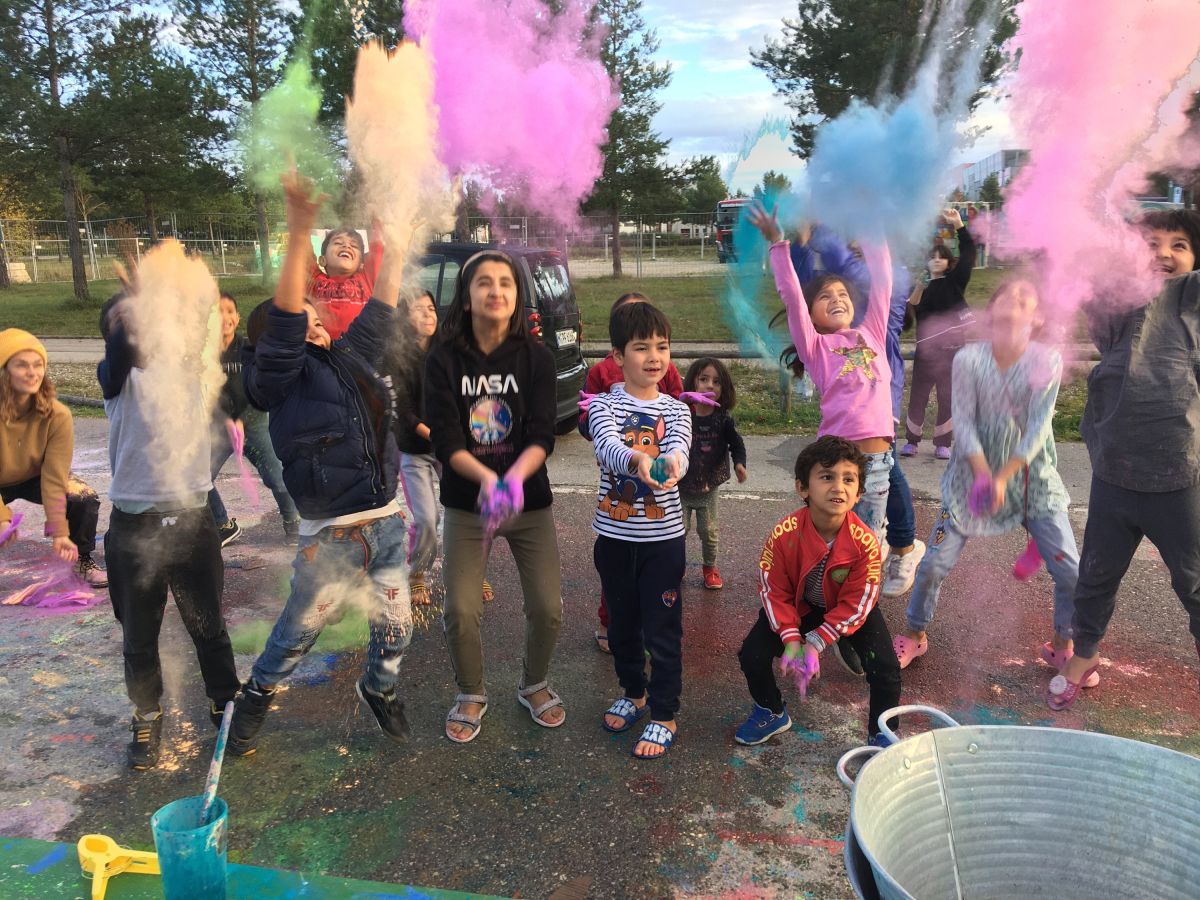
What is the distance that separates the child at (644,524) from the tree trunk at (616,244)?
24.7 feet

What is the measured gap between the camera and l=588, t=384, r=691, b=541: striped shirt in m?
3.14

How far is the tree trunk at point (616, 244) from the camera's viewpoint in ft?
35.3

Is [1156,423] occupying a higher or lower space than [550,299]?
lower

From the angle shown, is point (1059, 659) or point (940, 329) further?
point (940, 329)

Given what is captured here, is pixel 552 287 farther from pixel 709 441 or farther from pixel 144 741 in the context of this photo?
pixel 144 741

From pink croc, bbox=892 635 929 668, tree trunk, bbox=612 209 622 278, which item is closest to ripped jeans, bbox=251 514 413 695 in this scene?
pink croc, bbox=892 635 929 668

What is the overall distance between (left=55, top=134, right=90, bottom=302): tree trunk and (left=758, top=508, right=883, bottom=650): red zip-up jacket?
806 inches

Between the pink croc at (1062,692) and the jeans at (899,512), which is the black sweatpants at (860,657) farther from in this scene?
the jeans at (899,512)

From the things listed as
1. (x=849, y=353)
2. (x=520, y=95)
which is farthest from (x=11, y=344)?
(x=849, y=353)

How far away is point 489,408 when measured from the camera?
3.15 meters

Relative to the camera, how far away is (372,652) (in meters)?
3.11

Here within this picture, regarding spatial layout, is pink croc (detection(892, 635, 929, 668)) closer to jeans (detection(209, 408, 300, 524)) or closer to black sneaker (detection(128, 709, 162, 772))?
black sneaker (detection(128, 709, 162, 772))

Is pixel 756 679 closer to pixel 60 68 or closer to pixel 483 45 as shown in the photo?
pixel 483 45

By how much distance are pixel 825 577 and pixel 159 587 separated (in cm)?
239
